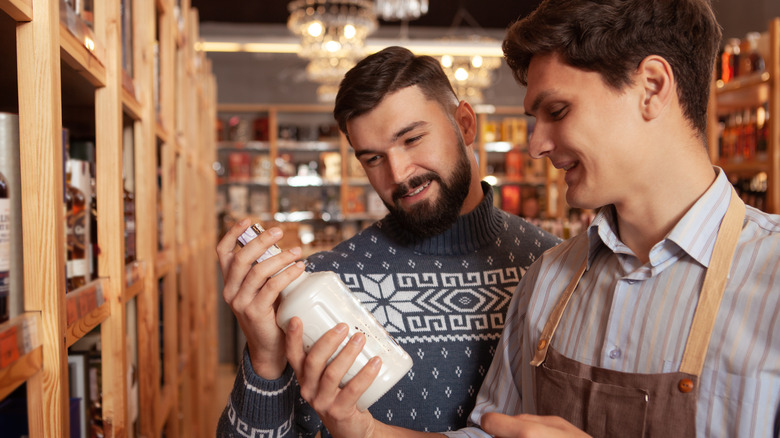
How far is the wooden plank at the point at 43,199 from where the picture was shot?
2.72 ft

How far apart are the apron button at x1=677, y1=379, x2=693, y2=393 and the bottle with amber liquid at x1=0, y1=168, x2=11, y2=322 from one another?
2.91ft

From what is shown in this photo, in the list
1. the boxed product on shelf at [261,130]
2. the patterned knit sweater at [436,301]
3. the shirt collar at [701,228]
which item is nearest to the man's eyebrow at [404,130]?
the patterned knit sweater at [436,301]

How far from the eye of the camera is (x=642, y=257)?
3.39 feet

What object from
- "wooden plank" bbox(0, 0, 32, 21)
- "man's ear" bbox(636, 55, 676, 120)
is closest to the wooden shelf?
"wooden plank" bbox(0, 0, 32, 21)

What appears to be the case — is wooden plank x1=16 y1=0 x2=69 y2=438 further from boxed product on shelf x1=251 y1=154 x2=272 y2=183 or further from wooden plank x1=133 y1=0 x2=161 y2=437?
boxed product on shelf x1=251 y1=154 x2=272 y2=183

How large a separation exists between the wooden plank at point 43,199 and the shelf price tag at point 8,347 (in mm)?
82

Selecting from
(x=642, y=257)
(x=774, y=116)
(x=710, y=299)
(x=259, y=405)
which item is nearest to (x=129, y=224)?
(x=259, y=405)

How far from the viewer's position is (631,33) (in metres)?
1.00

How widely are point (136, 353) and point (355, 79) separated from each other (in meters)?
0.91

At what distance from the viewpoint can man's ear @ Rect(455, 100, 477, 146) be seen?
1.71 m

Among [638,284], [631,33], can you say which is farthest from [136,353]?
[631,33]

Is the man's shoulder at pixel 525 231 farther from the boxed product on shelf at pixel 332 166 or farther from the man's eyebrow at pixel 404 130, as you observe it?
the boxed product on shelf at pixel 332 166

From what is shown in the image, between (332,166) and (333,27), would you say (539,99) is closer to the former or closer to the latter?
(333,27)

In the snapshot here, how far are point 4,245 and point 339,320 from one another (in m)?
0.46
